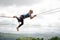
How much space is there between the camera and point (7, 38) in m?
10.6

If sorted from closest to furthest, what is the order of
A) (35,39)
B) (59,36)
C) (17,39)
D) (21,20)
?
1. (21,20)
2. (59,36)
3. (35,39)
4. (17,39)

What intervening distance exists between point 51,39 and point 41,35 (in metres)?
0.51

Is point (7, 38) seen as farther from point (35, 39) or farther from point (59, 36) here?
point (59, 36)

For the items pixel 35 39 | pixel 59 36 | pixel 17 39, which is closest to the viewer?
pixel 59 36

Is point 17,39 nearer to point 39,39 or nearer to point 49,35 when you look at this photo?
point 39,39

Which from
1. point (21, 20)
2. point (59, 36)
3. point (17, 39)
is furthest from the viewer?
point (17, 39)

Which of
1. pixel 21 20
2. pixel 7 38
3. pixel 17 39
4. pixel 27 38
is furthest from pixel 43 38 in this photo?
pixel 21 20

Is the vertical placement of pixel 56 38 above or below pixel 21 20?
below

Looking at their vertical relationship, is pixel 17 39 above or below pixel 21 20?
below

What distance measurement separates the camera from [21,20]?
3551mm

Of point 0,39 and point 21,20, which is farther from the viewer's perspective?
point 0,39

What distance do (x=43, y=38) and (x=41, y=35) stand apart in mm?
176

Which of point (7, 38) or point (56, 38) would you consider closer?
point (56, 38)

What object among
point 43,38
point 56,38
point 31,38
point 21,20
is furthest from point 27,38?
point 21,20
